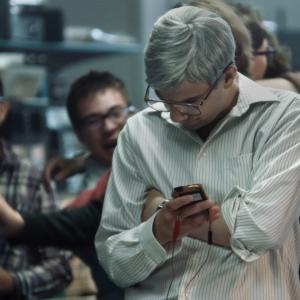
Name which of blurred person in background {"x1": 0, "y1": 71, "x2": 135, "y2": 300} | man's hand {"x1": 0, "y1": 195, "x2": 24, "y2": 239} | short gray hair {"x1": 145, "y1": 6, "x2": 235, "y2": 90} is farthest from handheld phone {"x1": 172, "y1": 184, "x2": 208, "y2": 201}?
man's hand {"x1": 0, "y1": 195, "x2": 24, "y2": 239}

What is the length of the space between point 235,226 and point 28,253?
1040 mm

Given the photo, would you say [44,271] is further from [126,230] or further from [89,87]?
[126,230]

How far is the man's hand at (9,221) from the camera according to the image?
208 centimetres

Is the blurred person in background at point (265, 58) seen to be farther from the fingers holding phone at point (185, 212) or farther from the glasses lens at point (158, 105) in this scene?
the fingers holding phone at point (185, 212)

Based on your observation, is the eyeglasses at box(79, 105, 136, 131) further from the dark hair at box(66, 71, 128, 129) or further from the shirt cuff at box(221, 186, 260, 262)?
the shirt cuff at box(221, 186, 260, 262)

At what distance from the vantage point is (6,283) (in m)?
A: 2.26

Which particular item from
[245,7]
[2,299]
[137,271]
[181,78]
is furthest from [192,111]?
[2,299]

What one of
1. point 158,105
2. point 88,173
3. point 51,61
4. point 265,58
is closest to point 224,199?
point 158,105

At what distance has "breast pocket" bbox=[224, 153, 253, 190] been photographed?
5.32 ft

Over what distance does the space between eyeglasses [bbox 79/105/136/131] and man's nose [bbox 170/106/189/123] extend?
0.69 metres

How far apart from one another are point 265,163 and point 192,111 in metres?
0.20

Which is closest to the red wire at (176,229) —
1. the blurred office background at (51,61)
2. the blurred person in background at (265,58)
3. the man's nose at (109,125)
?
the blurred person in background at (265,58)

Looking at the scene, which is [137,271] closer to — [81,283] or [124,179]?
[124,179]

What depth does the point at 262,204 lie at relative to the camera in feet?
5.06
